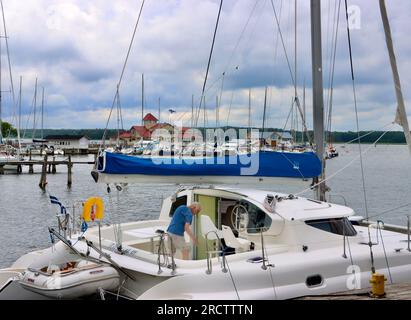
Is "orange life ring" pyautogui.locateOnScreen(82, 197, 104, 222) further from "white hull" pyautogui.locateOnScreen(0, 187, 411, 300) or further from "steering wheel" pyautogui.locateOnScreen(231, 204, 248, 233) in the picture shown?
"steering wheel" pyautogui.locateOnScreen(231, 204, 248, 233)

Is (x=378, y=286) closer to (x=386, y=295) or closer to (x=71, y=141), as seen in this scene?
(x=386, y=295)

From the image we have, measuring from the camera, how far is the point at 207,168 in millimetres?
10664

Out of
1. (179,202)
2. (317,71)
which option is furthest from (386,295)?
(317,71)

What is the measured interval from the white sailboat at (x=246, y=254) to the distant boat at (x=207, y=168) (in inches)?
18.9

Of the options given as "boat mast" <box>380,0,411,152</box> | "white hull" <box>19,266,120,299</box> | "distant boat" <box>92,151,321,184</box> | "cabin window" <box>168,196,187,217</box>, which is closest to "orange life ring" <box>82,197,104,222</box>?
"distant boat" <box>92,151,321,184</box>

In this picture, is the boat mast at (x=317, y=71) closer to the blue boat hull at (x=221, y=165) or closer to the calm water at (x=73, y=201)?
the blue boat hull at (x=221, y=165)

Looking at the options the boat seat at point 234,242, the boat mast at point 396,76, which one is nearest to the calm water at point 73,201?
the boat seat at point 234,242

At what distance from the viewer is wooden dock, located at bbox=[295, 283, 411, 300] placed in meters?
8.23

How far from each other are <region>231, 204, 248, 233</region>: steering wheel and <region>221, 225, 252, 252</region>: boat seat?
414 mm

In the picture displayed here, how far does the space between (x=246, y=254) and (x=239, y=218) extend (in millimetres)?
1494

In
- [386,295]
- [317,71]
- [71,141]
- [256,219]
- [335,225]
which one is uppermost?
[71,141]
